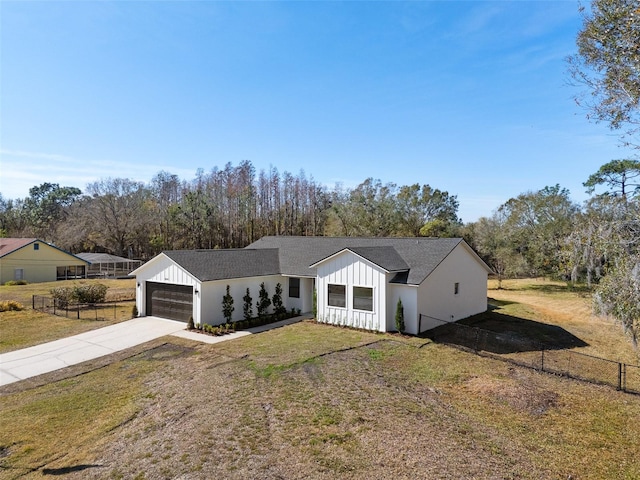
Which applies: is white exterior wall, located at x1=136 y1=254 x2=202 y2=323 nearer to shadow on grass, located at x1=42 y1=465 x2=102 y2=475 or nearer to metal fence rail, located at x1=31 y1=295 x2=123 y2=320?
metal fence rail, located at x1=31 y1=295 x2=123 y2=320

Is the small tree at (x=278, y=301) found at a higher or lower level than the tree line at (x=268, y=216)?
lower

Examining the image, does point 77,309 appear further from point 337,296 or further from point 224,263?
point 337,296

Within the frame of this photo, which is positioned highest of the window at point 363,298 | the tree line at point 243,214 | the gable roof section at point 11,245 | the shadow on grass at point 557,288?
the tree line at point 243,214

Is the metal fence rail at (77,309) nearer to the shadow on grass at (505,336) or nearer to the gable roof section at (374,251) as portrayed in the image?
the gable roof section at (374,251)

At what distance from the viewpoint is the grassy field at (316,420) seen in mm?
6367

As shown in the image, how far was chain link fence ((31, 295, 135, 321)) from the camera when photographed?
67.7 ft

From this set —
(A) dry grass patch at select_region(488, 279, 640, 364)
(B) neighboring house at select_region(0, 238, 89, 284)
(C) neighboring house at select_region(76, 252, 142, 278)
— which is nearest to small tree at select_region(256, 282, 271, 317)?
(A) dry grass patch at select_region(488, 279, 640, 364)

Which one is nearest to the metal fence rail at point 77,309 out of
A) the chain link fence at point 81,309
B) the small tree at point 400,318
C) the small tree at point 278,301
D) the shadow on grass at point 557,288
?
the chain link fence at point 81,309

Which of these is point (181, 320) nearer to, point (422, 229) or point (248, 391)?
point (248, 391)

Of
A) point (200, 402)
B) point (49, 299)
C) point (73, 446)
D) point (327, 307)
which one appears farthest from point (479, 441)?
point (49, 299)

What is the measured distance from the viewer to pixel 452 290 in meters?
18.5

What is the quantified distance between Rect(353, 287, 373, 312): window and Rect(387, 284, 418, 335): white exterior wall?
2.60 feet

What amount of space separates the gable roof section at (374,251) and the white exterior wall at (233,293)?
1269 millimetres

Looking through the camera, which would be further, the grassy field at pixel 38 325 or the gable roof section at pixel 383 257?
the gable roof section at pixel 383 257
